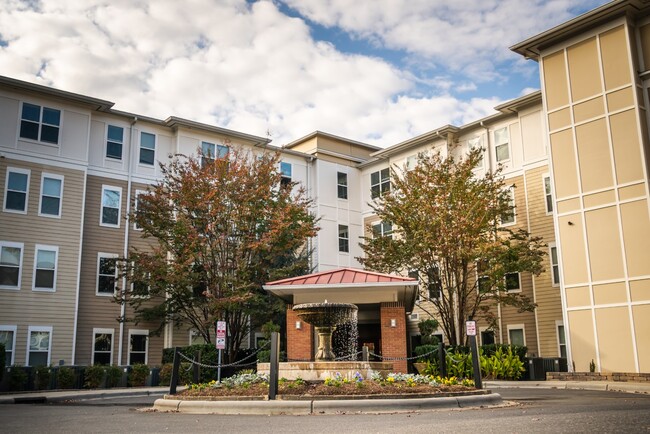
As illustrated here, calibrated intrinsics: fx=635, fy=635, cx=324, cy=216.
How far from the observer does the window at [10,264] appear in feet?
86.8

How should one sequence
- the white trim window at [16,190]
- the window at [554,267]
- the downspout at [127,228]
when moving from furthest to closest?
the downspout at [127,228]
the window at [554,267]
the white trim window at [16,190]

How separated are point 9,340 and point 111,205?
7.50 metres

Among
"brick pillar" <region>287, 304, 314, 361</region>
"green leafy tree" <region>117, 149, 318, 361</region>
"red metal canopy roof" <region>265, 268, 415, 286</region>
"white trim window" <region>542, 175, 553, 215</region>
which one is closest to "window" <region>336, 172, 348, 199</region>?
"green leafy tree" <region>117, 149, 318, 361</region>

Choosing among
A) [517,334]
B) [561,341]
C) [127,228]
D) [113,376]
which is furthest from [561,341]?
[127,228]

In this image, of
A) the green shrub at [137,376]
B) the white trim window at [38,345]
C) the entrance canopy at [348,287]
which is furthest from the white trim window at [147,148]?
the entrance canopy at [348,287]

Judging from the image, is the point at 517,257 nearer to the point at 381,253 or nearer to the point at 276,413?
the point at 381,253

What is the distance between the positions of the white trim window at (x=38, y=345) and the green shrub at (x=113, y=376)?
13.6ft

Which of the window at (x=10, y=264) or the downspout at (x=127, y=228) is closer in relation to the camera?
the window at (x=10, y=264)

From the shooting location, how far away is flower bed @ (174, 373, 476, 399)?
12.2 meters

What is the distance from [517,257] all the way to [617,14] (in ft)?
32.8

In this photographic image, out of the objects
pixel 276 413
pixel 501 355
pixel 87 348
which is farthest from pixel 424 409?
pixel 87 348

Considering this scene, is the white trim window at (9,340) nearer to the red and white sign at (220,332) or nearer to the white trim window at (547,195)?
the red and white sign at (220,332)

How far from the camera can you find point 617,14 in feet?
74.2

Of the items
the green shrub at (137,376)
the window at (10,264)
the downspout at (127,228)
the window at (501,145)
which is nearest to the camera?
the green shrub at (137,376)
